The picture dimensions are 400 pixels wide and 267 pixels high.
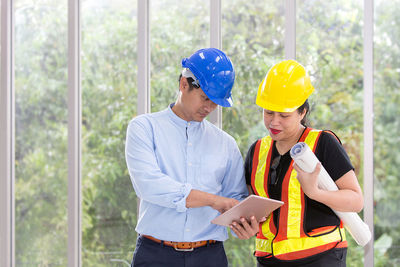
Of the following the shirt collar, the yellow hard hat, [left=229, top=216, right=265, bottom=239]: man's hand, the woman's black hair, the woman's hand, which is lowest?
[left=229, top=216, right=265, bottom=239]: man's hand

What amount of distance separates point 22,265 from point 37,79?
4.54 feet

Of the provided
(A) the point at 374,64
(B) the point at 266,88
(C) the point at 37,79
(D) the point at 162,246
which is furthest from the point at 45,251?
(A) the point at 374,64

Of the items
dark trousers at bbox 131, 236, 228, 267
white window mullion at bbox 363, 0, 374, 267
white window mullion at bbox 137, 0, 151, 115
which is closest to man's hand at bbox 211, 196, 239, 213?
dark trousers at bbox 131, 236, 228, 267

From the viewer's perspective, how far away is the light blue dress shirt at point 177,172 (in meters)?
1.89

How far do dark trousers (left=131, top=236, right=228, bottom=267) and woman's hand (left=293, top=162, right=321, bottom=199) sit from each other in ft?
1.90

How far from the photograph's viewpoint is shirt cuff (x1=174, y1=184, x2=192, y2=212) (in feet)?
6.06

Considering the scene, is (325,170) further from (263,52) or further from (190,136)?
(263,52)

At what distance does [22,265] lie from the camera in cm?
334

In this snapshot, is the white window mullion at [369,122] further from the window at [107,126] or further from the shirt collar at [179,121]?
the window at [107,126]

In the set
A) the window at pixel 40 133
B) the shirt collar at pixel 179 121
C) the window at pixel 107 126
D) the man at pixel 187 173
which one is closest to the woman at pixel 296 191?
the man at pixel 187 173

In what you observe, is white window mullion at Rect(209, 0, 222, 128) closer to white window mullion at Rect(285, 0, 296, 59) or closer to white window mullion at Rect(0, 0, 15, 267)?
white window mullion at Rect(285, 0, 296, 59)

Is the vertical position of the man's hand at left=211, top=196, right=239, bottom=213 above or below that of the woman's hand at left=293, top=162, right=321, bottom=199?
below

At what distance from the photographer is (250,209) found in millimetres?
1777

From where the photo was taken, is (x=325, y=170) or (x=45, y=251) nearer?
(x=325, y=170)
